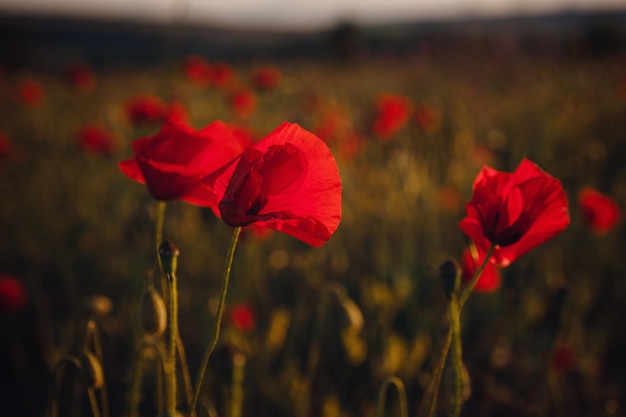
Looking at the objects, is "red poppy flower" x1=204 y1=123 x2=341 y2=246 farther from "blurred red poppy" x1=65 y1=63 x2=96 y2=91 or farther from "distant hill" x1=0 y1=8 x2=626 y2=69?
"blurred red poppy" x1=65 y1=63 x2=96 y2=91

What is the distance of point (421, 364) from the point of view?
1841 mm

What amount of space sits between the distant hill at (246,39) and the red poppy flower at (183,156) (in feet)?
3.36

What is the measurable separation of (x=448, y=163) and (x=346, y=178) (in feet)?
2.57

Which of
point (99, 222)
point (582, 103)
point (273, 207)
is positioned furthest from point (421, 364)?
point (582, 103)

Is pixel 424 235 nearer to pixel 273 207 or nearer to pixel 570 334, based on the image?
pixel 570 334

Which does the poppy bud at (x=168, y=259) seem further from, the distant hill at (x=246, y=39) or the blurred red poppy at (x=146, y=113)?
the blurred red poppy at (x=146, y=113)

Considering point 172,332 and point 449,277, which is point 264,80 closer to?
point 449,277

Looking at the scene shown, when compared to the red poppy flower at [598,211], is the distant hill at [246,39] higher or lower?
higher

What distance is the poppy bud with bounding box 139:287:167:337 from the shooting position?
2.99 ft

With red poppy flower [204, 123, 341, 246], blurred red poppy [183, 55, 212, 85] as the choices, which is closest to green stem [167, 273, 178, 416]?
red poppy flower [204, 123, 341, 246]

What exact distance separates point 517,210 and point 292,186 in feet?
1.20

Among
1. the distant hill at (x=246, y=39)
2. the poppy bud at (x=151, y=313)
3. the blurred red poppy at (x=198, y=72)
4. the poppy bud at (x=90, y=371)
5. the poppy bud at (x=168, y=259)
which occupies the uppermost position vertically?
the distant hill at (x=246, y=39)

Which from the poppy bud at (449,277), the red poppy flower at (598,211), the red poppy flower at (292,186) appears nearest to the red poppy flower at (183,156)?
the red poppy flower at (292,186)

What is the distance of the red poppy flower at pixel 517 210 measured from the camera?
779mm
